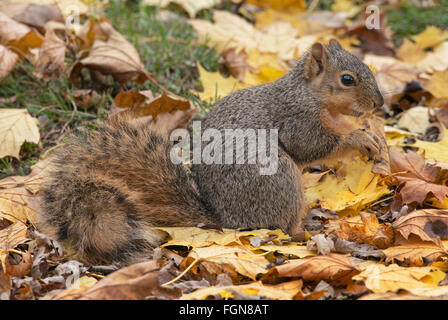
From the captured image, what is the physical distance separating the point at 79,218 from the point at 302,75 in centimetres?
122

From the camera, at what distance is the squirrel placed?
2.09 metres

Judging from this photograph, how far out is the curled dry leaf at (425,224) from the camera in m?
2.12

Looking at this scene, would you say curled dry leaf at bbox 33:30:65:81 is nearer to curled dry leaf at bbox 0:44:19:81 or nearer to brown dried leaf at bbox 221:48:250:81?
curled dry leaf at bbox 0:44:19:81

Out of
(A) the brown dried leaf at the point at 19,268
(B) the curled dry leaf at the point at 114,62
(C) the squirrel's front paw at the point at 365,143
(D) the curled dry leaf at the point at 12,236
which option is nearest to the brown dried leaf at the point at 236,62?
(B) the curled dry leaf at the point at 114,62

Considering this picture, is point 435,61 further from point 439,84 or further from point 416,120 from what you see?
point 416,120

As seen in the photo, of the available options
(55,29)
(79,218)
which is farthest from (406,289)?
(55,29)

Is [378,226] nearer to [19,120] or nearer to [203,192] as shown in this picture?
[203,192]

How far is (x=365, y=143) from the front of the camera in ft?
8.71

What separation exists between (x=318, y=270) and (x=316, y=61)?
1.06 m

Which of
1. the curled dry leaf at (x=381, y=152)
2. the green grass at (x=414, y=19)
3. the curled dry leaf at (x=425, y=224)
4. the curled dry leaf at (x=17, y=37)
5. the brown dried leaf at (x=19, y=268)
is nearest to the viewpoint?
the brown dried leaf at (x=19, y=268)

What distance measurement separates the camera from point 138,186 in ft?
7.44

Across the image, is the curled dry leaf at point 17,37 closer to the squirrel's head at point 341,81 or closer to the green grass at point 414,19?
the squirrel's head at point 341,81

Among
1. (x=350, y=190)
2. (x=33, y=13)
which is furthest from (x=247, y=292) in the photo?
(x=33, y=13)
